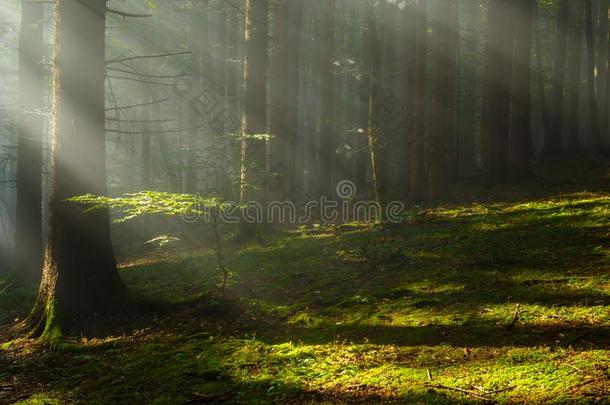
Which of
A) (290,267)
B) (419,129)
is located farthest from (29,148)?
(419,129)

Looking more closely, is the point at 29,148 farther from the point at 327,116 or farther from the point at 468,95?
the point at 468,95

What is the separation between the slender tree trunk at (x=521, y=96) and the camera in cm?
1594

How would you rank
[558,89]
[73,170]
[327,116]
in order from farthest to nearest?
[558,89] < [327,116] < [73,170]

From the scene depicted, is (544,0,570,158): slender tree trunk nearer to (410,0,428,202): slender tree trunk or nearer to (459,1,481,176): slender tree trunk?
(459,1,481,176): slender tree trunk

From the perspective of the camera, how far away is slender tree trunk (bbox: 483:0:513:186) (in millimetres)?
15633

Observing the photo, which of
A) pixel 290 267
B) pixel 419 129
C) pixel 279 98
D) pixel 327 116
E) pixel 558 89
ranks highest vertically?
pixel 558 89

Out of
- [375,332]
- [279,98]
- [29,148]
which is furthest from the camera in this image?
[279,98]

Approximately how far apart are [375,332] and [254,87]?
859 cm

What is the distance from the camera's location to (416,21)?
17.1 meters

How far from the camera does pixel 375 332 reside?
5750 millimetres

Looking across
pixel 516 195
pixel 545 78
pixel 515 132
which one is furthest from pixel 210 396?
pixel 545 78

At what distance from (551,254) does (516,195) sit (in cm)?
738

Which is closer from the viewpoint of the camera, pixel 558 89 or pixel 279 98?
pixel 279 98

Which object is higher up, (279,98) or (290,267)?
(279,98)
